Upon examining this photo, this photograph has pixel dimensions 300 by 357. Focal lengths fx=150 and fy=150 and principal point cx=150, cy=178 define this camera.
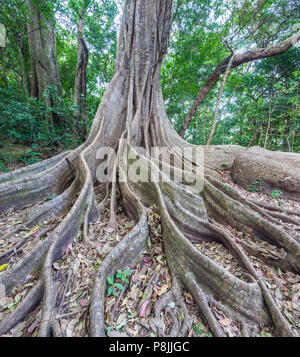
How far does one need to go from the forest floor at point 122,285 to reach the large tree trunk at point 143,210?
0.06 m

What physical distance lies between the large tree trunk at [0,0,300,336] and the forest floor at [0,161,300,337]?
0.20 ft

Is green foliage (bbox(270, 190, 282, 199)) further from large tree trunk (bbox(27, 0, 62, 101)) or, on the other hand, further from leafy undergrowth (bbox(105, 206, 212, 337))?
large tree trunk (bbox(27, 0, 62, 101))

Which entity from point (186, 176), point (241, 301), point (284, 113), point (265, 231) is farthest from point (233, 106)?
point (241, 301)

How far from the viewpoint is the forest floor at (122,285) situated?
1.35m

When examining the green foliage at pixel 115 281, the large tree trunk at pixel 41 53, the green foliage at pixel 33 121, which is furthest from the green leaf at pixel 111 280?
the large tree trunk at pixel 41 53

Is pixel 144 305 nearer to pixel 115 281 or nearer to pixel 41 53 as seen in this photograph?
pixel 115 281

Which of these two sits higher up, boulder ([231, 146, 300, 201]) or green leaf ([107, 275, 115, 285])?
boulder ([231, 146, 300, 201])

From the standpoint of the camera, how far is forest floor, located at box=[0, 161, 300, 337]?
1346 mm

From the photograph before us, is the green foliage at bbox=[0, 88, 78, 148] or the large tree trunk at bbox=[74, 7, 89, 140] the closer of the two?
the green foliage at bbox=[0, 88, 78, 148]

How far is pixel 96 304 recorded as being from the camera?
4.26ft

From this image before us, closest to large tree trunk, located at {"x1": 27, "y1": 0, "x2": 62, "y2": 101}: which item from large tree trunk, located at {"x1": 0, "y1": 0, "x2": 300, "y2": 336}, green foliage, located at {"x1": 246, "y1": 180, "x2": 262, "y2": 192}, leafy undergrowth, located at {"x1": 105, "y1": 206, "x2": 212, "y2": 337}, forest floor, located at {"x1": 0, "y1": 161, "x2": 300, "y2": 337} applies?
large tree trunk, located at {"x1": 0, "y1": 0, "x2": 300, "y2": 336}

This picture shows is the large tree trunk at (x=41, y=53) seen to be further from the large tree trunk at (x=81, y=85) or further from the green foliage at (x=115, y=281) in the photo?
the green foliage at (x=115, y=281)

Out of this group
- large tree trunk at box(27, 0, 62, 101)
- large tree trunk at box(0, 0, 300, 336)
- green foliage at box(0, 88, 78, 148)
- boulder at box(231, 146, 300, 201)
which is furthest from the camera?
large tree trunk at box(27, 0, 62, 101)
